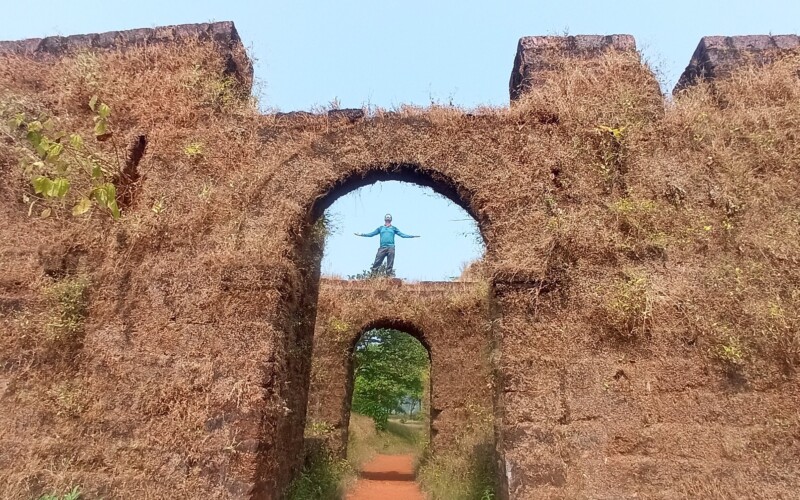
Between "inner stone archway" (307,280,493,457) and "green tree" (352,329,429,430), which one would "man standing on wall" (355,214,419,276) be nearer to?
"inner stone archway" (307,280,493,457)

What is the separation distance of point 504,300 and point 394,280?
20.0 ft

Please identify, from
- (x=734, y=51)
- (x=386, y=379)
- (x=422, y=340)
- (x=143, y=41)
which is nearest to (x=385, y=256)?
(x=422, y=340)

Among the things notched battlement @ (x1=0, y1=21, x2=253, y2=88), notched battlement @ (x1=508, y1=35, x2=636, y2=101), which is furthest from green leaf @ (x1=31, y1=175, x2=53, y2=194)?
notched battlement @ (x1=508, y1=35, x2=636, y2=101)

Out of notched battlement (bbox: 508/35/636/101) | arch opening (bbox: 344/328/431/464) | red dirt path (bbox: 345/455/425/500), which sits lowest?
red dirt path (bbox: 345/455/425/500)

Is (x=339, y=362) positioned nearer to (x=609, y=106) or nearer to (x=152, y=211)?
(x=152, y=211)

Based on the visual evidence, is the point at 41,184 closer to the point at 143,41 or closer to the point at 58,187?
the point at 58,187

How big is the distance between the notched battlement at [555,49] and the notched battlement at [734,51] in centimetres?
69

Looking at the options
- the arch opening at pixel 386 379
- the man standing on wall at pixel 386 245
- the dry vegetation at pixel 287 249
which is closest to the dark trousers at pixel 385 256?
the man standing on wall at pixel 386 245

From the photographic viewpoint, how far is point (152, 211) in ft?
14.6

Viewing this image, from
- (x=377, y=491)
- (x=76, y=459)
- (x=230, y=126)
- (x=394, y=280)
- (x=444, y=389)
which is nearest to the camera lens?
(x=76, y=459)

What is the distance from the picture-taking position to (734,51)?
481 cm

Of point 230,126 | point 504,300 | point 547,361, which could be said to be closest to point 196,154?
point 230,126

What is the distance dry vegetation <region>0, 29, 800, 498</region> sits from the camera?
375 cm

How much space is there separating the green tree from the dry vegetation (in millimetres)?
12697
